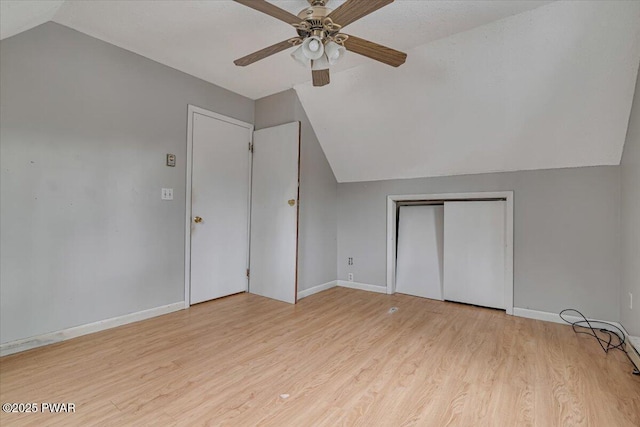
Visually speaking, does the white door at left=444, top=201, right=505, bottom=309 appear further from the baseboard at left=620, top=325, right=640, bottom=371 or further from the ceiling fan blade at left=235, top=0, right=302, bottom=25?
the ceiling fan blade at left=235, top=0, right=302, bottom=25

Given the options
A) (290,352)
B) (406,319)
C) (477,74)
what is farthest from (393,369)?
(477,74)

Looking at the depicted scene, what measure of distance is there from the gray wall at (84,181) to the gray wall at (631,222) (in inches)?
146

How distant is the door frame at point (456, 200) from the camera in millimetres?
2902

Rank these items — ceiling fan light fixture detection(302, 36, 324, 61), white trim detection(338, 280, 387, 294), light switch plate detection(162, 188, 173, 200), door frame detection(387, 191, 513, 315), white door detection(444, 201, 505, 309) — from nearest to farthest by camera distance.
→ ceiling fan light fixture detection(302, 36, 324, 61)
light switch plate detection(162, 188, 173, 200)
door frame detection(387, 191, 513, 315)
white door detection(444, 201, 505, 309)
white trim detection(338, 280, 387, 294)

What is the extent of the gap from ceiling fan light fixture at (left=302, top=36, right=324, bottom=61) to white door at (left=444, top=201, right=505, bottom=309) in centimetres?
234

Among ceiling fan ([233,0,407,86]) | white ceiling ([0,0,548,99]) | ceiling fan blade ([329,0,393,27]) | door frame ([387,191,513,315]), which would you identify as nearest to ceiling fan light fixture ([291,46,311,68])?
ceiling fan ([233,0,407,86])

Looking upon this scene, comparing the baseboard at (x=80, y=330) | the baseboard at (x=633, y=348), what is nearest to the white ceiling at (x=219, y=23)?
the baseboard at (x=80, y=330)

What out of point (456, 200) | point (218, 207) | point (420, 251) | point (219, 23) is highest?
point (219, 23)

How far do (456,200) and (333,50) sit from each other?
89.4 inches

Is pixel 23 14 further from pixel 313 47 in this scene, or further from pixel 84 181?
pixel 313 47

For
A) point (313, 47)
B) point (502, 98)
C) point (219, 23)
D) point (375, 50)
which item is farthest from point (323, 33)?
point (502, 98)

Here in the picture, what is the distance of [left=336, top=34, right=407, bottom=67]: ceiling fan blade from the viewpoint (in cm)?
175

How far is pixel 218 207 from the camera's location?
10.8 ft

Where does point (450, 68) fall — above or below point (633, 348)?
above
